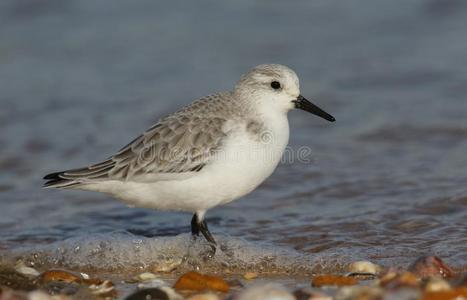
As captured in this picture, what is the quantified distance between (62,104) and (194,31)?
3069 mm

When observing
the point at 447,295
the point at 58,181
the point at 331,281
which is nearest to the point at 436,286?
the point at 447,295

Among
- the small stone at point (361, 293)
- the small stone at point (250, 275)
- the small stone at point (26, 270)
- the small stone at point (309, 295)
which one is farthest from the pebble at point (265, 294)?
the small stone at point (26, 270)

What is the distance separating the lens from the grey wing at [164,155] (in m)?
6.79

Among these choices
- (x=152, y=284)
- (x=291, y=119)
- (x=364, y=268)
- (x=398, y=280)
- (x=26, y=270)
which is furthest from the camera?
(x=291, y=119)

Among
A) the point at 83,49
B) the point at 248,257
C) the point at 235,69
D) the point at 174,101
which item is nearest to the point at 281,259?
the point at 248,257

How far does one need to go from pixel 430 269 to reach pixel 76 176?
2.85 metres

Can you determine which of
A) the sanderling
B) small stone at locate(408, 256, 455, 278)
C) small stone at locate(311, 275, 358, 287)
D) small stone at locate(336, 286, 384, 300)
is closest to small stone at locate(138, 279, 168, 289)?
the sanderling

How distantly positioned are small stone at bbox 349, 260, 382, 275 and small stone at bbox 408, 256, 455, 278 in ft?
1.57

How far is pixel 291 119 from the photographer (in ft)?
36.8

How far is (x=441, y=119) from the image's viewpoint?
10469 mm

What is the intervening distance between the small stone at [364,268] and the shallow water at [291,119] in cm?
30

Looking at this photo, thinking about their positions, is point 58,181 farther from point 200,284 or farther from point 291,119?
point 291,119

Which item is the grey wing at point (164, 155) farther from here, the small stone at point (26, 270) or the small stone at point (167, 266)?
the small stone at point (167, 266)

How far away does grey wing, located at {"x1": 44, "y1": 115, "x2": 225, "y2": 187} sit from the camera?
6.79 m
